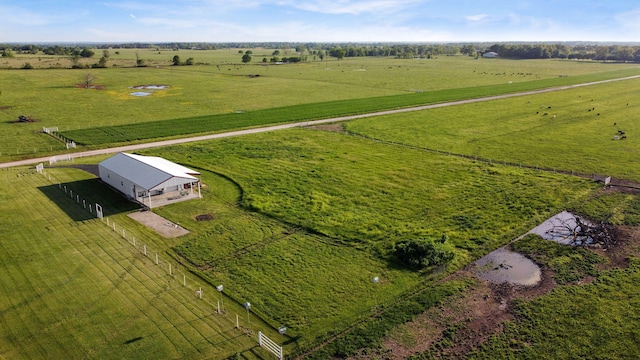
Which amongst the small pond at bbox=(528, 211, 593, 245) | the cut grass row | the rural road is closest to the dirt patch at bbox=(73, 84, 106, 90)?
the cut grass row

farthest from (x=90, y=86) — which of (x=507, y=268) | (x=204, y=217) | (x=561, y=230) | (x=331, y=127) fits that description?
(x=507, y=268)

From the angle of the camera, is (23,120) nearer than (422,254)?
No

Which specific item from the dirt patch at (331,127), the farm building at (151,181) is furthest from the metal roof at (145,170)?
the dirt patch at (331,127)

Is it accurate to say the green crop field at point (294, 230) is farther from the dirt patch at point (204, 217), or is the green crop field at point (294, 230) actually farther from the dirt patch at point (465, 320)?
the dirt patch at point (465, 320)

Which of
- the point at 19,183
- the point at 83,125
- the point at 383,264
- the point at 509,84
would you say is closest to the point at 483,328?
the point at 383,264

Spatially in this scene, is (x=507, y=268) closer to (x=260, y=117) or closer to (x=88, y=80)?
(x=260, y=117)

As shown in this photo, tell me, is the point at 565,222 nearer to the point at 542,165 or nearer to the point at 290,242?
the point at 542,165

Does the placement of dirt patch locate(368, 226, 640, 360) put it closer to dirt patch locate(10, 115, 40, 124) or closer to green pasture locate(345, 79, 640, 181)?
green pasture locate(345, 79, 640, 181)
